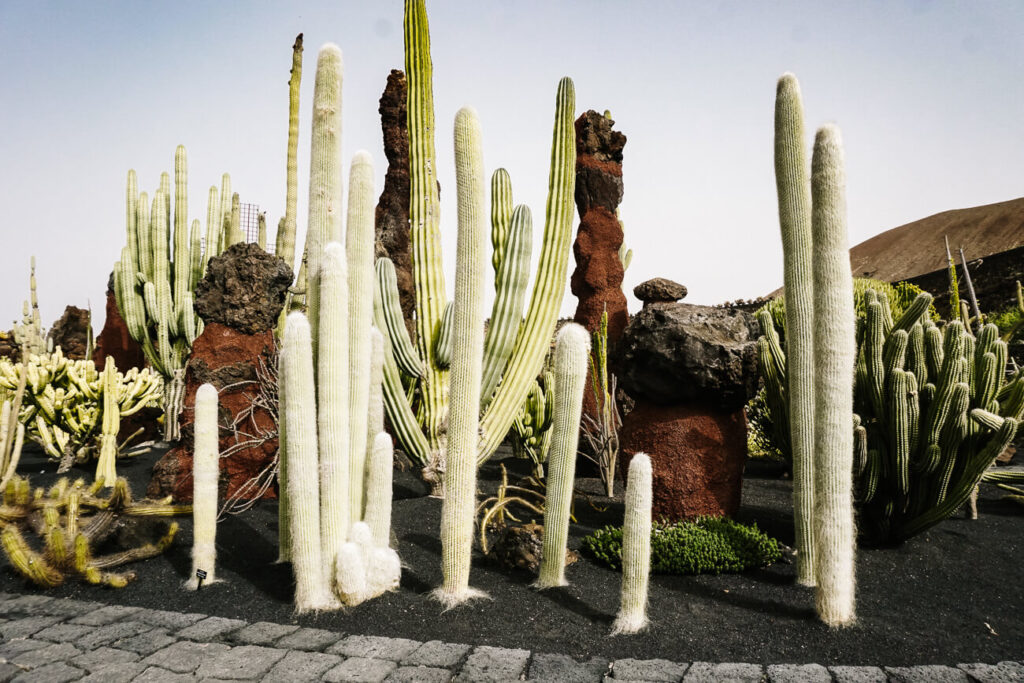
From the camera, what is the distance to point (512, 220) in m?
5.30

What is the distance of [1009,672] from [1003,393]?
2895mm

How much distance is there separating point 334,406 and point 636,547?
5.87ft

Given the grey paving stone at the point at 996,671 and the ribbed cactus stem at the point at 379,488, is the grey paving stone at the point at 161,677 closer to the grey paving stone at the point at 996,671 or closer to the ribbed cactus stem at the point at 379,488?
the ribbed cactus stem at the point at 379,488

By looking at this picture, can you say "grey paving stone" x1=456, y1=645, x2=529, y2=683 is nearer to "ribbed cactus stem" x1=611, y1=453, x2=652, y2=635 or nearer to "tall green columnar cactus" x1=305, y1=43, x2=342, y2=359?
"ribbed cactus stem" x1=611, y1=453, x2=652, y2=635

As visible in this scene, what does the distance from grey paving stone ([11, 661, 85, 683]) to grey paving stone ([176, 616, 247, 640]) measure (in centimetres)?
45

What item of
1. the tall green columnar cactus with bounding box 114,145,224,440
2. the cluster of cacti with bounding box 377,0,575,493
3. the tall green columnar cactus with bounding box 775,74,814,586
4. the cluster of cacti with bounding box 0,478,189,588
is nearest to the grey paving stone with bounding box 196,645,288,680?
the cluster of cacti with bounding box 0,478,189,588

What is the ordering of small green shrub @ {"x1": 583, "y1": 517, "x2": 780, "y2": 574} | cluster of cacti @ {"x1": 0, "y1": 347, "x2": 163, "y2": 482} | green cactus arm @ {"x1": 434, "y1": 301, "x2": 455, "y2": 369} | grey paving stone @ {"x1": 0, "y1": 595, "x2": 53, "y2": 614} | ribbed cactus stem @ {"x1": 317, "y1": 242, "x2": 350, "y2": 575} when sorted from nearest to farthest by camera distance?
ribbed cactus stem @ {"x1": 317, "y1": 242, "x2": 350, "y2": 575} < grey paving stone @ {"x1": 0, "y1": 595, "x2": 53, "y2": 614} < small green shrub @ {"x1": 583, "y1": 517, "x2": 780, "y2": 574} < green cactus arm @ {"x1": 434, "y1": 301, "x2": 455, "y2": 369} < cluster of cacti @ {"x1": 0, "y1": 347, "x2": 163, "y2": 482}

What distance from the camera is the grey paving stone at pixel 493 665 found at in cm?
273

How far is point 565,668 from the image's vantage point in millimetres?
2818

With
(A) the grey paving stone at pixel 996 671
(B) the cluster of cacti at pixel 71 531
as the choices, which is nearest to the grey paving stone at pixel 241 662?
(B) the cluster of cacti at pixel 71 531

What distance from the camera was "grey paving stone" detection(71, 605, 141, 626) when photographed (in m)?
3.41

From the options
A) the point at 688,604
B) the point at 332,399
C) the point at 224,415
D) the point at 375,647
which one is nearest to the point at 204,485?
the point at 332,399

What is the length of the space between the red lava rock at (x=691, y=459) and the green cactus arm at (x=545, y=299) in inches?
43.0

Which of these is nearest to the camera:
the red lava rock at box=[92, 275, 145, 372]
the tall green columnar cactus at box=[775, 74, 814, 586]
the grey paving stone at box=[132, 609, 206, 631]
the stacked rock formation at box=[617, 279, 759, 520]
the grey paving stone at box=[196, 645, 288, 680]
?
the grey paving stone at box=[196, 645, 288, 680]
